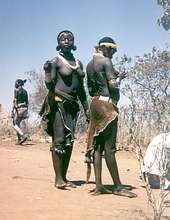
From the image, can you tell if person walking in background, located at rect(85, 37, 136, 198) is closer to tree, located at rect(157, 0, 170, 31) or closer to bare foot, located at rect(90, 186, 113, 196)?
bare foot, located at rect(90, 186, 113, 196)

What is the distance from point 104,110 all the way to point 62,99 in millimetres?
594

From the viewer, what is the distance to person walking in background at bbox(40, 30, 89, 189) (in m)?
6.05

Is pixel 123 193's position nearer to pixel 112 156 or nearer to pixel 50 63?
pixel 112 156

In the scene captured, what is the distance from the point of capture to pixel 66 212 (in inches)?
181

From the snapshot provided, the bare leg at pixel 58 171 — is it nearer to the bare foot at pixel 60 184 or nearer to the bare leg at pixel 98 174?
the bare foot at pixel 60 184

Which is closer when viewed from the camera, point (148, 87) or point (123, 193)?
point (123, 193)

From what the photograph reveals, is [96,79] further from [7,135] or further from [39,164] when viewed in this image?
[7,135]

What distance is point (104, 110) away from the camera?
5.80 metres

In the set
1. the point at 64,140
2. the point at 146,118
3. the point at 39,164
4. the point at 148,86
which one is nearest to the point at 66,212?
the point at 64,140

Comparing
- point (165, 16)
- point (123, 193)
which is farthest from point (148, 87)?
point (123, 193)

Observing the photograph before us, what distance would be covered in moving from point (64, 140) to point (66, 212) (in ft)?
5.34

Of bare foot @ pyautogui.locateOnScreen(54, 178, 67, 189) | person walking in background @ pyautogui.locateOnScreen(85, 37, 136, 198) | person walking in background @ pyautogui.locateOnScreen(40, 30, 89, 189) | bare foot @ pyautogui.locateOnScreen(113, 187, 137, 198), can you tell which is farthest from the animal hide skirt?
bare foot @ pyautogui.locateOnScreen(113, 187, 137, 198)

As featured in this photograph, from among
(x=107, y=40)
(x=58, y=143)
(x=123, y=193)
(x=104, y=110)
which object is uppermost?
(x=107, y=40)

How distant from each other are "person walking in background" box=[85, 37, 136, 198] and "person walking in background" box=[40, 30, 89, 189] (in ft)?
0.95
